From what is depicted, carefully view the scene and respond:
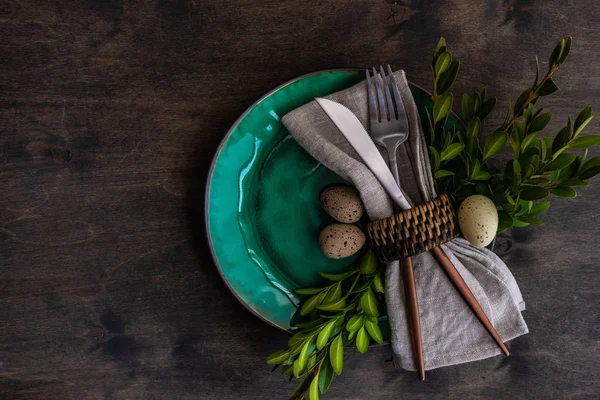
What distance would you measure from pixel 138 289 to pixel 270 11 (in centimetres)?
39

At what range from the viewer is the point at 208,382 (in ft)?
2.03

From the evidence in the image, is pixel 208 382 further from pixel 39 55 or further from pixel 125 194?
pixel 39 55

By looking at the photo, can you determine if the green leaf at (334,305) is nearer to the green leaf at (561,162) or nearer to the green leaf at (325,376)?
the green leaf at (325,376)

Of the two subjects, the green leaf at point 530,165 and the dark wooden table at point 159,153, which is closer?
the green leaf at point 530,165

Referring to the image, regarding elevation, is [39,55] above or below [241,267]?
above

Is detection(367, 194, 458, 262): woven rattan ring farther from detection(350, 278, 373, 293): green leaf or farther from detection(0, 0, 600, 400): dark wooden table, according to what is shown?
detection(0, 0, 600, 400): dark wooden table

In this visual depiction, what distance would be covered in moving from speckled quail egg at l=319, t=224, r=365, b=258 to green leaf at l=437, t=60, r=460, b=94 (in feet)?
0.59

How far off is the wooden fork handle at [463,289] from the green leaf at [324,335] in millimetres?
141

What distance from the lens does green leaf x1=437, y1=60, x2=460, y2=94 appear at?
48 centimetres

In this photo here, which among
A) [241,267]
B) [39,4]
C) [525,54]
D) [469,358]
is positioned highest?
[39,4]

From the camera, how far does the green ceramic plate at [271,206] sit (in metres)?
0.54

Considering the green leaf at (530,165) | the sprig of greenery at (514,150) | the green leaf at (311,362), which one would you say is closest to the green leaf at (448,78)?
the sprig of greenery at (514,150)

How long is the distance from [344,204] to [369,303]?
4.7 inches

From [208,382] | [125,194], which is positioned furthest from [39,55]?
[208,382]
